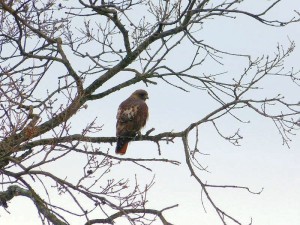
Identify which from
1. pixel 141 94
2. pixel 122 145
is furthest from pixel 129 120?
pixel 141 94

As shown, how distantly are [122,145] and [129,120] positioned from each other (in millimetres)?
584

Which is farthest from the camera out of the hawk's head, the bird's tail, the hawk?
the hawk's head

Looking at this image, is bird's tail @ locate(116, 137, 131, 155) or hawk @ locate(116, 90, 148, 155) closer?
bird's tail @ locate(116, 137, 131, 155)

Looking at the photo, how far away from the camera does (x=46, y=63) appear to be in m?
9.41

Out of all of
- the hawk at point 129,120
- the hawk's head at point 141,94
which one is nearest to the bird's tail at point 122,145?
the hawk at point 129,120

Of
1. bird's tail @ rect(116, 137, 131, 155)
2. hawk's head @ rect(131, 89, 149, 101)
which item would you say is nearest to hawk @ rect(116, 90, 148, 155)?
bird's tail @ rect(116, 137, 131, 155)

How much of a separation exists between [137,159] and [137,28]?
2713 millimetres

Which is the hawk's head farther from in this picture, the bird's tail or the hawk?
the bird's tail

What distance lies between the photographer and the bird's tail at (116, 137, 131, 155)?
10.6 metres

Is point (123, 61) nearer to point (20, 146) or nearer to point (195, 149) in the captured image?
point (195, 149)

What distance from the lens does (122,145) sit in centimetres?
1067

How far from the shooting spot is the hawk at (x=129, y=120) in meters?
10.7

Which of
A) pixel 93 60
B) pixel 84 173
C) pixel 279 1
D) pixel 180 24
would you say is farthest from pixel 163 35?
pixel 84 173

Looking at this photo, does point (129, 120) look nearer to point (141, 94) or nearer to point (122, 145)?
point (122, 145)
